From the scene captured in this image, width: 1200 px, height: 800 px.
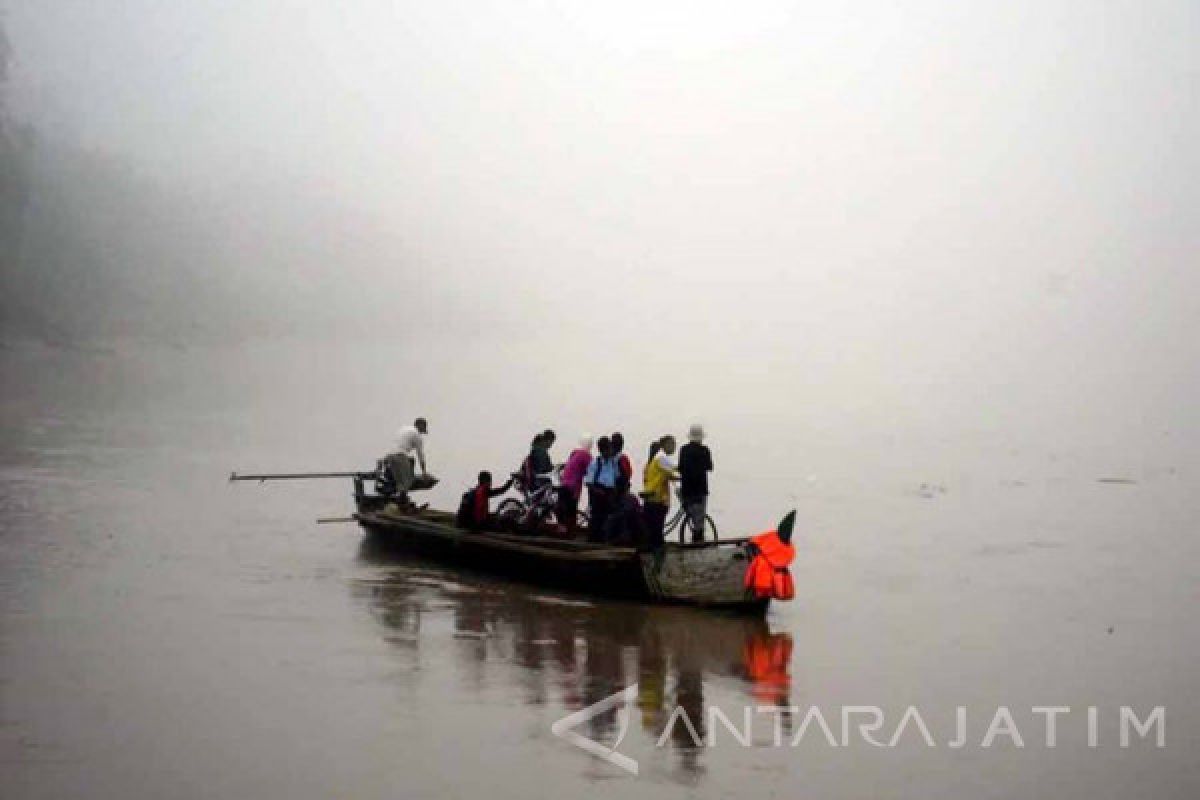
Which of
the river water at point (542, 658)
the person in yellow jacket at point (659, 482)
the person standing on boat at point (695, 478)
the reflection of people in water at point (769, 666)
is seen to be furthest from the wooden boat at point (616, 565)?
the person standing on boat at point (695, 478)

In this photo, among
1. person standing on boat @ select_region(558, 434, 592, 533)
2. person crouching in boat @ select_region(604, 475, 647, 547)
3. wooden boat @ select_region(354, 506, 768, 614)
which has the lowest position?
wooden boat @ select_region(354, 506, 768, 614)

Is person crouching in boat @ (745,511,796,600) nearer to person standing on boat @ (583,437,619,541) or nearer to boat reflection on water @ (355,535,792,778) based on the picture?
boat reflection on water @ (355,535,792,778)

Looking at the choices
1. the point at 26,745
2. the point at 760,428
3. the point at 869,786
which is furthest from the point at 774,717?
the point at 760,428

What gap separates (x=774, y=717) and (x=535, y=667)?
2.21 meters

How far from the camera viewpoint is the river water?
28.7ft

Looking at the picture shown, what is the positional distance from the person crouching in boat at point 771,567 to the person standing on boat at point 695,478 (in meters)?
1.62

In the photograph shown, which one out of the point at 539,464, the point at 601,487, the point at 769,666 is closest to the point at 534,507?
the point at 539,464

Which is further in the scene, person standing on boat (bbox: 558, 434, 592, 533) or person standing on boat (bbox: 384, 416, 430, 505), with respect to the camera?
person standing on boat (bbox: 384, 416, 430, 505)

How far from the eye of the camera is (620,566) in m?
13.4

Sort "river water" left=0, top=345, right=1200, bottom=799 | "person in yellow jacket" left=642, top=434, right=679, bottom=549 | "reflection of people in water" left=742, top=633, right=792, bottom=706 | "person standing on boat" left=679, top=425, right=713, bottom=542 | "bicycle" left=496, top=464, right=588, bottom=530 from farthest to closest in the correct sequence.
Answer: "bicycle" left=496, top=464, right=588, bottom=530, "person standing on boat" left=679, top=425, right=713, bottom=542, "person in yellow jacket" left=642, top=434, right=679, bottom=549, "reflection of people in water" left=742, top=633, right=792, bottom=706, "river water" left=0, top=345, right=1200, bottom=799

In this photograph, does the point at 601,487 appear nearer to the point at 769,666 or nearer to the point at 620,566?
the point at 620,566

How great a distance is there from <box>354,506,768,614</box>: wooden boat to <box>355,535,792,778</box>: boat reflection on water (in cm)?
14

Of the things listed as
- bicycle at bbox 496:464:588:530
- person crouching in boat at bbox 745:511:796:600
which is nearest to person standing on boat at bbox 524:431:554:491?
bicycle at bbox 496:464:588:530

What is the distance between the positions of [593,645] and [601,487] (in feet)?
9.11
